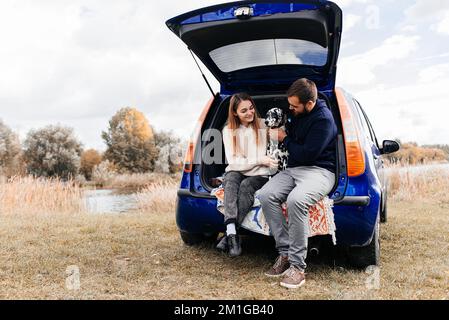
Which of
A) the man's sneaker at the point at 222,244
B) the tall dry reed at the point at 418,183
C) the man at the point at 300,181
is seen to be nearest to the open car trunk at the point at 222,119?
the man at the point at 300,181

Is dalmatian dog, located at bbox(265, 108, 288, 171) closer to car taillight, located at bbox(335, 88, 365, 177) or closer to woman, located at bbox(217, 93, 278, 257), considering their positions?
woman, located at bbox(217, 93, 278, 257)

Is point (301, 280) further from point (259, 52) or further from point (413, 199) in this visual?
point (413, 199)

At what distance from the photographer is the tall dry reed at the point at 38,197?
28.7 ft

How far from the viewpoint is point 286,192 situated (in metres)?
3.28

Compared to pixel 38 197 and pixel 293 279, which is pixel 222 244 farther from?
pixel 38 197

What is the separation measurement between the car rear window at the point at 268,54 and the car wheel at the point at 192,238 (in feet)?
5.20

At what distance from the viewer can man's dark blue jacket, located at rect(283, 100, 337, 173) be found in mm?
3203

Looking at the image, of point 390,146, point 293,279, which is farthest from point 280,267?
point 390,146

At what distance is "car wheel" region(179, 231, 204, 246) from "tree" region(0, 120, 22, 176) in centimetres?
2031

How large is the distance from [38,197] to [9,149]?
15.4m

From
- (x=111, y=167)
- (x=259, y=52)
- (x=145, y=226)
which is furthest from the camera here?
(x=111, y=167)

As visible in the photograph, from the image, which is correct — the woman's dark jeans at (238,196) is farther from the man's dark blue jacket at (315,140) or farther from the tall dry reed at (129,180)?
the tall dry reed at (129,180)
